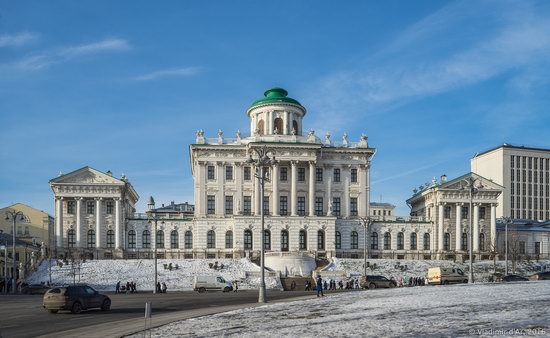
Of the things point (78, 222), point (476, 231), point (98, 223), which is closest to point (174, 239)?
point (98, 223)

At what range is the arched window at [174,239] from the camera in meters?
94.3

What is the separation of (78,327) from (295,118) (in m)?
74.2

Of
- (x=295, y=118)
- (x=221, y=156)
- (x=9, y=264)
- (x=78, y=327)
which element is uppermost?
(x=295, y=118)

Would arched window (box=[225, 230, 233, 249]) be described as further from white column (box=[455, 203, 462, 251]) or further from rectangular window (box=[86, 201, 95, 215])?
white column (box=[455, 203, 462, 251])

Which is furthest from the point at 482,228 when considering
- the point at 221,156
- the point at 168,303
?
the point at 168,303

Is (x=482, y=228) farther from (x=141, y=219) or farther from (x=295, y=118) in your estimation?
(x=141, y=219)

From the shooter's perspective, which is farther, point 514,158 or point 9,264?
point 514,158

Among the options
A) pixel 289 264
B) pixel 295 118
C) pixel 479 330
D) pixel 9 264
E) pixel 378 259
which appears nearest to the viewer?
pixel 479 330

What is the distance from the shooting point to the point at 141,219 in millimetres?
94875

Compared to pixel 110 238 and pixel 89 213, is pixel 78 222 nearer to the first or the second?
pixel 89 213

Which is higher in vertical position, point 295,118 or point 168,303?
point 295,118

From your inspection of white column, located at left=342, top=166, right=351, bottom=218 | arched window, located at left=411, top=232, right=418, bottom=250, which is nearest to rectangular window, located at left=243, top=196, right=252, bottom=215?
white column, located at left=342, top=166, right=351, bottom=218

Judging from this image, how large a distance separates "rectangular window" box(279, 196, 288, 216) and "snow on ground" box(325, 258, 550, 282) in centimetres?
1079

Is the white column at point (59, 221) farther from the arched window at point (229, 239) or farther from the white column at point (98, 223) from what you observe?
the arched window at point (229, 239)
